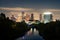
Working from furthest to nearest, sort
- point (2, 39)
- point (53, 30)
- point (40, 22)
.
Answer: point (40, 22) < point (53, 30) < point (2, 39)

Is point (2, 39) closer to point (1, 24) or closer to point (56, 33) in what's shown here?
point (1, 24)

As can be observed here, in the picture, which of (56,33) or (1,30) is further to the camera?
(56,33)

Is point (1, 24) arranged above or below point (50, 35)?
above

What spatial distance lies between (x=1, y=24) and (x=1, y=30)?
0.49 meters

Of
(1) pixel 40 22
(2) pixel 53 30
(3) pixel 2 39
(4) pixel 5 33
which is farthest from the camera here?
(1) pixel 40 22

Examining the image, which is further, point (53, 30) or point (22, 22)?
point (22, 22)

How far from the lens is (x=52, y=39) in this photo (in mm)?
10484

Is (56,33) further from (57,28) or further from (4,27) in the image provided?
(4,27)

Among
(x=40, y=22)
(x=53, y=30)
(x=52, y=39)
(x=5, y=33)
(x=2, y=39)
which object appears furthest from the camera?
(x=40, y=22)

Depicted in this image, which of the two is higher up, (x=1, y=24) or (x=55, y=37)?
(x=1, y=24)

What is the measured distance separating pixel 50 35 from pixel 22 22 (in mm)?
5581

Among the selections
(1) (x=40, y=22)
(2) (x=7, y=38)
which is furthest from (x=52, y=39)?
(1) (x=40, y=22)

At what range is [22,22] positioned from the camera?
16.4 m

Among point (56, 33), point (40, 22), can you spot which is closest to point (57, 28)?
point (56, 33)
